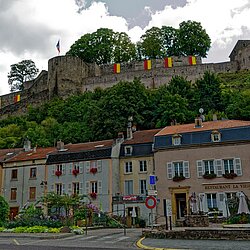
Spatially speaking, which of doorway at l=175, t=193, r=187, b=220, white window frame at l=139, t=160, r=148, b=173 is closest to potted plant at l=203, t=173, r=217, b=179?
doorway at l=175, t=193, r=187, b=220

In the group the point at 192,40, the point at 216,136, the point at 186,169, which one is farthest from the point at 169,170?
the point at 192,40

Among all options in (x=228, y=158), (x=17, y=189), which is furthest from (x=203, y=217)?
(x=17, y=189)

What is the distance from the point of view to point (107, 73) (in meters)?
78.2

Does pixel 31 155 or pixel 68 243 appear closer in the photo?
pixel 68 243

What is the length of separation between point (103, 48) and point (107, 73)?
8993mm

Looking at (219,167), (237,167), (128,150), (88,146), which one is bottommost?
(237,167)

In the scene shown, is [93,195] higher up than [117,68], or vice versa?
[117,68]

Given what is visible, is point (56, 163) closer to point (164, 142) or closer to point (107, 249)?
point (164, 142)

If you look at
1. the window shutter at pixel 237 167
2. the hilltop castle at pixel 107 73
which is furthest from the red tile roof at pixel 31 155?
the hilltop castle at pixel 107 73

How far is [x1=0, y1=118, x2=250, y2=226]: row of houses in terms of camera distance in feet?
91.1

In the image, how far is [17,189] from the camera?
1449 inches

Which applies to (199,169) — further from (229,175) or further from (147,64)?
(147,64)

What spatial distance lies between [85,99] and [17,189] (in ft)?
105

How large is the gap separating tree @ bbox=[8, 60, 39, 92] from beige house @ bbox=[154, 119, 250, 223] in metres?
74.0
